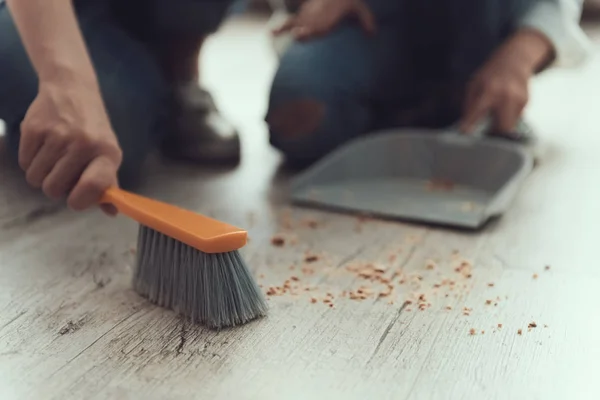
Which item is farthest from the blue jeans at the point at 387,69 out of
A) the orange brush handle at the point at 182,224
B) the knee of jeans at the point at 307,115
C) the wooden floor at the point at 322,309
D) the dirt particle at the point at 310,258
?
the orange brush handle at the point at 182,224

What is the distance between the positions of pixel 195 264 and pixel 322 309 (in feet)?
0.39

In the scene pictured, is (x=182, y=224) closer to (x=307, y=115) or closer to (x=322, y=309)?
(x=322, y=309)

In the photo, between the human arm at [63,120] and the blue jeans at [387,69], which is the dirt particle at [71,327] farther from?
the blue jeans at [387,69]

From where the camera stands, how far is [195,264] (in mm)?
609

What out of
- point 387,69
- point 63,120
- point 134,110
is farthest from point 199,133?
point 63,120

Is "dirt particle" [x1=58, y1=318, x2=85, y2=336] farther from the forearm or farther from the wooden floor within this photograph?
the forearm

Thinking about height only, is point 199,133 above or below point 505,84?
below

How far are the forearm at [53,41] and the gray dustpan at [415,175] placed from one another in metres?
0.33

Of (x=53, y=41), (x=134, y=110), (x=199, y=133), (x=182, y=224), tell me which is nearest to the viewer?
(x=182, y=224)

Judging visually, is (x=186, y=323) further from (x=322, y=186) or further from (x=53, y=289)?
(x=322, y=186)

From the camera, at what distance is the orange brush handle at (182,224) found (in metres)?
0.59

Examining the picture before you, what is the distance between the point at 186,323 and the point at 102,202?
132 millimetres

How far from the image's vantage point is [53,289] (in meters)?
0.69

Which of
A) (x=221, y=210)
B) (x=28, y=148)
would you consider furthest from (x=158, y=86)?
(x=28, y=148)
